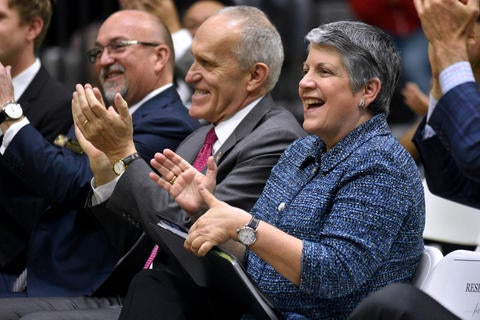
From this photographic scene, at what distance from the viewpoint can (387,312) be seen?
2.60 m

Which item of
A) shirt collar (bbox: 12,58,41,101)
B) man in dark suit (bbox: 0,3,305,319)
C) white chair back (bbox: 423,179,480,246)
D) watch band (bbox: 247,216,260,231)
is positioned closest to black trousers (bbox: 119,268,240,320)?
man in dark suit (bbox: 0,3,305,319)

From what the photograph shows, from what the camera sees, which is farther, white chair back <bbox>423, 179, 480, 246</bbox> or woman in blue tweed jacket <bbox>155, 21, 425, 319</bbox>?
white chair back <bbox>423, 179, 480, 246</bbox>

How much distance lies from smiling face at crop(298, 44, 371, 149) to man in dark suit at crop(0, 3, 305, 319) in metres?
0.48

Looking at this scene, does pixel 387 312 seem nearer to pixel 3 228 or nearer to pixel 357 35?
pixel 357 35

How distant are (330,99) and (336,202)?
361 millimetres

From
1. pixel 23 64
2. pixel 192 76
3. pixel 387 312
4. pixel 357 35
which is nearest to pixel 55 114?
pixel 23 64

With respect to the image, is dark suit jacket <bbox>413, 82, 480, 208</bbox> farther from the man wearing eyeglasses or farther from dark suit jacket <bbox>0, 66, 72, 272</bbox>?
dark suit jacket <bbox>0, 66, 72, 272</bbox>

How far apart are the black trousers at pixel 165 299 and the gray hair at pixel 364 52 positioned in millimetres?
803

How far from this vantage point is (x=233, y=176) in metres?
3.62

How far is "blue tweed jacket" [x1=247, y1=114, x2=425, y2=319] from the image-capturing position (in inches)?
115

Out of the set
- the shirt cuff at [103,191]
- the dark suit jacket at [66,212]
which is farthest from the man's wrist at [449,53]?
the dark suit jacket at [66,212]

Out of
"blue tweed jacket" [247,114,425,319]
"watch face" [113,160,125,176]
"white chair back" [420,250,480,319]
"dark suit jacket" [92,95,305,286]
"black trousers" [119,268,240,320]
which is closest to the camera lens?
"blue tweed jacket" [247,114,425,319]

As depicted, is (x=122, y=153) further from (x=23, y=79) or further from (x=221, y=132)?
(x=23, y=79)

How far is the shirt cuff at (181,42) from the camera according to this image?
5473 mm
